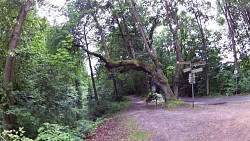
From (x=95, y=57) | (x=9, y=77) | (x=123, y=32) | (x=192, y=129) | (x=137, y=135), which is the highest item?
(x=123, y=32)

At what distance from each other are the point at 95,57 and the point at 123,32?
3.75 m

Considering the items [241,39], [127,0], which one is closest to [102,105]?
[127,0]

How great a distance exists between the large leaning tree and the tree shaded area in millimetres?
64

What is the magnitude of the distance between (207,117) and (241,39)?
682 inches

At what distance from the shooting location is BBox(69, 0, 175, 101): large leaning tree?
16.8 meters

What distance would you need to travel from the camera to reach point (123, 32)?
2298 cm

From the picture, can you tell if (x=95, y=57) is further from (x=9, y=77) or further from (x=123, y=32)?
(x=9, y=77)

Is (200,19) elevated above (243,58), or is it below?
above

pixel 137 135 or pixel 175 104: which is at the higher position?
pixel 175 104

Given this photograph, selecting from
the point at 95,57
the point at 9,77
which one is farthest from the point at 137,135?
the point at 95,57

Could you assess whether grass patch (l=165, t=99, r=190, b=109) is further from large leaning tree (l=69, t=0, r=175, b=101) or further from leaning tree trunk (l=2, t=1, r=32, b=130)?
leaning tree trunk (l=2, t=1, r=32, b=130)

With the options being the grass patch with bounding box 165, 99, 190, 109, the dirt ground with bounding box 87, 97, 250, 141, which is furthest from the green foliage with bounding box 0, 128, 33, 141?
the grass patch with bounding box 165, 99, 190, 109

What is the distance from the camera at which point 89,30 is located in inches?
837

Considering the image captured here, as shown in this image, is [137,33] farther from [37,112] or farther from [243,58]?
[37,112]
